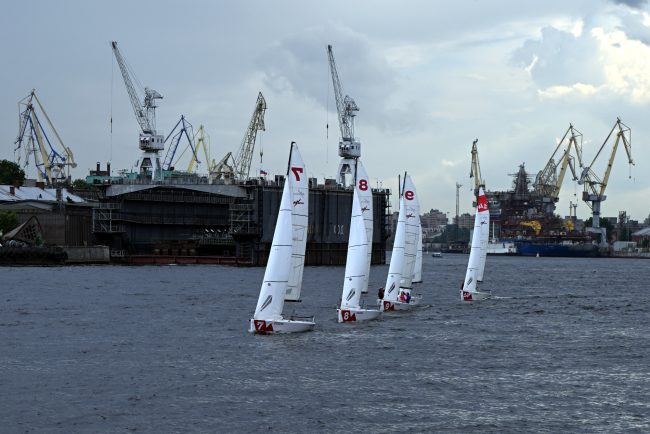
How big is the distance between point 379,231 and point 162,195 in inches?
1457

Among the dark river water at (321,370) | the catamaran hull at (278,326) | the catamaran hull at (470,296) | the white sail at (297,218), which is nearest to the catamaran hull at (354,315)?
the dark river water at (321,370)

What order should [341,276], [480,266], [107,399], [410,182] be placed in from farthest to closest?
[341,276] → [480,266] → [410,182] → [107,399]

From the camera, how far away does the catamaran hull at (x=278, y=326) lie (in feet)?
177

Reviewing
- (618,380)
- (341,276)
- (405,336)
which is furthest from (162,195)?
(618,380)

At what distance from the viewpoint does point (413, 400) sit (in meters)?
38.2

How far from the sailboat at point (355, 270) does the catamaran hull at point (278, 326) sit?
19.2 feet

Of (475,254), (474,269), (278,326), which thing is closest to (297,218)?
(278,326)

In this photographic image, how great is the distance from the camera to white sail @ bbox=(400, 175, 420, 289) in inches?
2881

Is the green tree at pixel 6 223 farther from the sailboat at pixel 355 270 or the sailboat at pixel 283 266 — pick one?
the sailboat at pixel 283 266

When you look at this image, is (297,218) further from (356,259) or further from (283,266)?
(356,259)

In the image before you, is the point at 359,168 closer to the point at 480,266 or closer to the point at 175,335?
the point at 175,335

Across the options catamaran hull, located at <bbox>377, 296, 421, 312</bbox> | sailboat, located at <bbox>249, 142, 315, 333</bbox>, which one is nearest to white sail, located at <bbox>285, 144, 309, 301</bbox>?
sailboat, located at <bbox>249, 142, 315, 333</bbox>

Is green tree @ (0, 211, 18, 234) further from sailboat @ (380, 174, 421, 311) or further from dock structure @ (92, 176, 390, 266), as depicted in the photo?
sailboat @ (380, 174, 421, 311)

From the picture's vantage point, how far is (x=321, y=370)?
44375 millimetres
